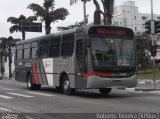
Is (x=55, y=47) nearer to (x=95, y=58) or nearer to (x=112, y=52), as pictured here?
(x=95, y=58)

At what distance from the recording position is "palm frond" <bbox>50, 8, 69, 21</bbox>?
5462 cm

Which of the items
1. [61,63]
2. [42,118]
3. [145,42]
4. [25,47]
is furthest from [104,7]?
[145,42]

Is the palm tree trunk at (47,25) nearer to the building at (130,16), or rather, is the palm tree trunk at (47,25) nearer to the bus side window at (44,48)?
the bus side window at (44,48)

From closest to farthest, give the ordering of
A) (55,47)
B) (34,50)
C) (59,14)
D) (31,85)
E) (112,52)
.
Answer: (112,52) < (55,47) < (34,50) < (31,85) < (59,14)

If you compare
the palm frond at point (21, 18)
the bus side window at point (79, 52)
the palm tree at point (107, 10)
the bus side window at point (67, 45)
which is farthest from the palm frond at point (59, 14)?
the bus side window at point (79, 52)

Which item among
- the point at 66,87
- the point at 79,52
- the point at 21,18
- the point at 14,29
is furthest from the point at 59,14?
the point at 79,52


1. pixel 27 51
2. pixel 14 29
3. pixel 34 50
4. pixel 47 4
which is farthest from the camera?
pixel 14 29

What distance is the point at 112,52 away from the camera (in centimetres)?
2014

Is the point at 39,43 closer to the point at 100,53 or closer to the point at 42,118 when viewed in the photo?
the point at 100,53

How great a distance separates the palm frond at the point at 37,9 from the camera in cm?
5375

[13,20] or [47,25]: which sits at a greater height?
[13,20]

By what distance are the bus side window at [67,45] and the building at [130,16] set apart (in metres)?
113

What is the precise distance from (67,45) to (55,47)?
175 cm

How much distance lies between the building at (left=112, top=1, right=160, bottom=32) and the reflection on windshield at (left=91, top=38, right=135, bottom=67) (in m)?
115
